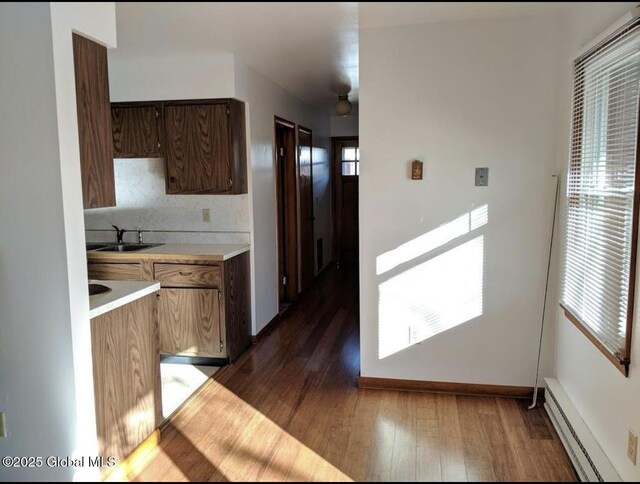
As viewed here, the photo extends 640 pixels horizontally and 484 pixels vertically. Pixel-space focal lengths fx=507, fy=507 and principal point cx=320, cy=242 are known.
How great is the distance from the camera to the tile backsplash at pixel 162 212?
13.2 feet

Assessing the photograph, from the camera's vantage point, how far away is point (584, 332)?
233 cm

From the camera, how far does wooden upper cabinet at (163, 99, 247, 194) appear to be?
12.1ft

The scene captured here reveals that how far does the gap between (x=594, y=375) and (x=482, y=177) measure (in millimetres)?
1174

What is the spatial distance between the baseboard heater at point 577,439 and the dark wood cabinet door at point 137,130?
306 centimetres

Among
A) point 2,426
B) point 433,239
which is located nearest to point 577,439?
point 433,239

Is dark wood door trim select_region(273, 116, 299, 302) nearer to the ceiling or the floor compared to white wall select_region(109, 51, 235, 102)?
nearer to the floor

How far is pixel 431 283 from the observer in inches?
118

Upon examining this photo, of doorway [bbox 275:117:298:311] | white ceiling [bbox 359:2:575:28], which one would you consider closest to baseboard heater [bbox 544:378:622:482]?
white ceiling [bbox 359:2:575:28]

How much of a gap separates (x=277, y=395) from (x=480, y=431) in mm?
1195

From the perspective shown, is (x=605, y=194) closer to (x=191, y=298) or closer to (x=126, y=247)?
(x=191, y=298)

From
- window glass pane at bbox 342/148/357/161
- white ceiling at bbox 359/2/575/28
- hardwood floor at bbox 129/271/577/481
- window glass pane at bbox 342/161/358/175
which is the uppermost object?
window glass pane at bbox 342/148/357/161

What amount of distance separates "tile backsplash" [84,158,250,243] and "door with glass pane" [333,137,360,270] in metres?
3.52

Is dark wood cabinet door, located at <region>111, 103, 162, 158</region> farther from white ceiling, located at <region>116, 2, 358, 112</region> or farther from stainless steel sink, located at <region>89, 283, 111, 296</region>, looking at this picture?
stainless steel sink, located at <region>89, 283, 111, 296</region>

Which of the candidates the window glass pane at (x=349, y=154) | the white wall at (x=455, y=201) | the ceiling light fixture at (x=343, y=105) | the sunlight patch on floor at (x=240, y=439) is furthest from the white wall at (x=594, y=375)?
the window glass pane at (x=349, y=154)
